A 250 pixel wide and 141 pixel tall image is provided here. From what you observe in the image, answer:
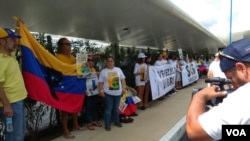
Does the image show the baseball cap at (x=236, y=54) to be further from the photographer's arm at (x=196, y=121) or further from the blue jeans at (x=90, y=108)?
the blue jeans at (x=90, y=108)

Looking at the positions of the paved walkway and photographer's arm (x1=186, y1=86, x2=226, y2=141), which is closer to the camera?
photographer's arm (x1=186, y1=86, x2=226, y2=141)

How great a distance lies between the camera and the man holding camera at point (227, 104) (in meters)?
1.52

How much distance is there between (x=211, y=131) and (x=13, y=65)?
3331mm

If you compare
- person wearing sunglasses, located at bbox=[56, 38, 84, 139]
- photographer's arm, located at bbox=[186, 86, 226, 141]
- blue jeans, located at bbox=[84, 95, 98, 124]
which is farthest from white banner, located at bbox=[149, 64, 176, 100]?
photographer's arm, located at bbox=[186, 86, 226, 141]

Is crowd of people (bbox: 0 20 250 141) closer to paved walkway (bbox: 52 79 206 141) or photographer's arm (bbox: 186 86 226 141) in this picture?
photographer's arm (bbox: 186 86 226 141)

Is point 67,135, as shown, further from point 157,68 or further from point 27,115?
point 157,68

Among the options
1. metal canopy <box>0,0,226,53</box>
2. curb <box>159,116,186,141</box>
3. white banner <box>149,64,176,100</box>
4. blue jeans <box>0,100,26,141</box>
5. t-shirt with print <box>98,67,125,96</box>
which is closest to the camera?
blue jeans <box>0,100,26,141</box>

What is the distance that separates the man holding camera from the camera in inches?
59.7

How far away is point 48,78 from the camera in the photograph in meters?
5.69

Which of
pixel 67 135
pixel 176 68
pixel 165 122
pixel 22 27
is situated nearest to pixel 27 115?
pixel 67 135

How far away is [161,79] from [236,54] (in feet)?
31.5

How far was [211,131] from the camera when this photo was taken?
1580 millimetres

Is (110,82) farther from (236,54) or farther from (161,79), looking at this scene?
(236,54)

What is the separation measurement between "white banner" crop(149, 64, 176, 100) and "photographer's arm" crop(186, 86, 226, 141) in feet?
27.4
